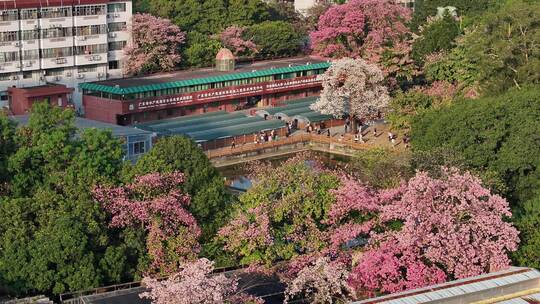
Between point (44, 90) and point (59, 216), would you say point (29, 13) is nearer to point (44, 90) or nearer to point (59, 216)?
point (44, 90)

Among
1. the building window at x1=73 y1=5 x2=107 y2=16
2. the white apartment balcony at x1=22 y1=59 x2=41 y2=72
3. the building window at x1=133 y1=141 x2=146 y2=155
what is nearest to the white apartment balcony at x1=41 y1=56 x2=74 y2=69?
the white apartment balcony at x1=22 y1=59 x2=41 y2=72

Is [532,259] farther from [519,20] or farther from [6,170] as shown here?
[519,20]

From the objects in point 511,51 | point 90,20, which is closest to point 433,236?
point 511,51

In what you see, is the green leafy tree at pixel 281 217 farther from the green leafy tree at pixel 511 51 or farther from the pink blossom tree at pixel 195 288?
the green leafy tree at pixel 511 51

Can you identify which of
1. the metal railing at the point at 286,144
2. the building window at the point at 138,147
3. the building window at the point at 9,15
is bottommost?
the metal railing at the point at 286,144

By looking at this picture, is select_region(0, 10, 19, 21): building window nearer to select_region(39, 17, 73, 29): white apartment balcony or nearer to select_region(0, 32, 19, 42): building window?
select_region(0, 32, 19, 42): building window

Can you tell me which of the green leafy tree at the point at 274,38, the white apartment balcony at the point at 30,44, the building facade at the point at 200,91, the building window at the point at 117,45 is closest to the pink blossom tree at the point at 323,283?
the building facade at the point at 200,91
